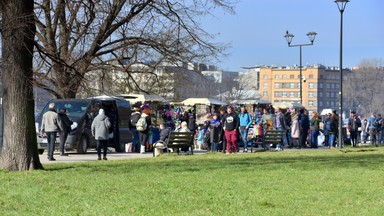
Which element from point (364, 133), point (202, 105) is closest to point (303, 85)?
point (364, 133)

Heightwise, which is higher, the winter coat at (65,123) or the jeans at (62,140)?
the winter coat at (65,123)

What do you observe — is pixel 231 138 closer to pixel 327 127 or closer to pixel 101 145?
pixel 101 145

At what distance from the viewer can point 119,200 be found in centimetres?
1130

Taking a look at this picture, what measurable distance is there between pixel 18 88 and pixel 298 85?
160 metres

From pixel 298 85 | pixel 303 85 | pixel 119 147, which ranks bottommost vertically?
pixel 119 147

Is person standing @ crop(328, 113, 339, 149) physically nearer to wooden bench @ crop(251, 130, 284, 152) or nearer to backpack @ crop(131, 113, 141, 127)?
wooden bench @ crop(251, 130, 284, 152)

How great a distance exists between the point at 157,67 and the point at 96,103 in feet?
30.0

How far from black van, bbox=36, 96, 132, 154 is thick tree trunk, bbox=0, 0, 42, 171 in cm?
1067

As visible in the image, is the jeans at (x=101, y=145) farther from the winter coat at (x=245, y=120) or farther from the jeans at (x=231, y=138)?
the winter coat at (x=245, y=120)

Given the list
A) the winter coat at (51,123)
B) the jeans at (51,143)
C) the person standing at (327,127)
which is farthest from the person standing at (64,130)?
the person standing at (327,127)

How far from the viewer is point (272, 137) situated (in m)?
30.9

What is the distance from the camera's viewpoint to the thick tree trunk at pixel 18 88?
17109mm

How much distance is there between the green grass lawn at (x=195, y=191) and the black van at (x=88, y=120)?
1070 centimetres

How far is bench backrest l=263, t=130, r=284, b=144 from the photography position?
3072 centimetres
